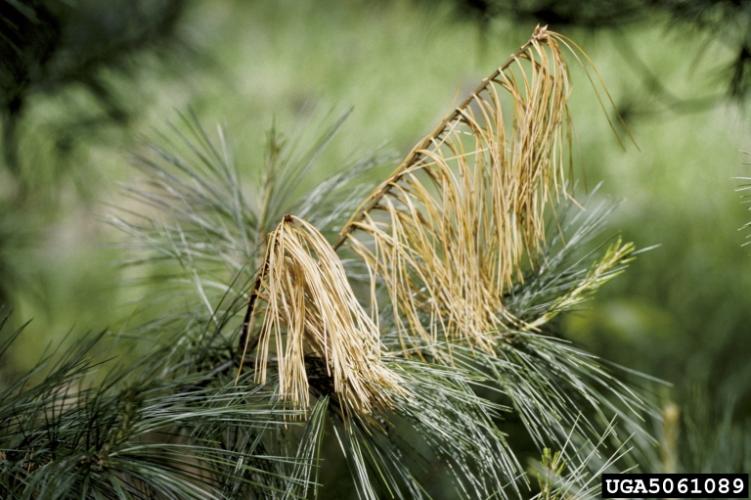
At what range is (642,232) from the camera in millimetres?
2045

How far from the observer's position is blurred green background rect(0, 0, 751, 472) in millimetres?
1270

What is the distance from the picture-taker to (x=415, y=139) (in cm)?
257

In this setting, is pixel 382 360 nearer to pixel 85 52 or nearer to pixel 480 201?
pixel 480 201

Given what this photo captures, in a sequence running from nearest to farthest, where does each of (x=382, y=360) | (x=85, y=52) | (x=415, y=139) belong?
(x=382, y=360) → (x=85, y=52) → (x=415, y=139)

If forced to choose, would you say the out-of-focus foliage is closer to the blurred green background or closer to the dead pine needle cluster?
the blurred green background

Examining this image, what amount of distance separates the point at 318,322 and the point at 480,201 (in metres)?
0.15

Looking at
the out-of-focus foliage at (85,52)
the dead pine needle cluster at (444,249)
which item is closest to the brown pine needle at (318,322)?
the dead pine needle cluster at (444,249)

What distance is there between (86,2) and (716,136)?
5.52 feet

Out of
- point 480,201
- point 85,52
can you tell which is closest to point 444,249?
point 480,201

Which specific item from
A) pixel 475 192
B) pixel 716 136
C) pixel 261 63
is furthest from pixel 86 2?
pixel 261 63

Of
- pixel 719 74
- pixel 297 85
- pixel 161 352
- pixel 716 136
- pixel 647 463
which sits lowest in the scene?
pixel 647 463

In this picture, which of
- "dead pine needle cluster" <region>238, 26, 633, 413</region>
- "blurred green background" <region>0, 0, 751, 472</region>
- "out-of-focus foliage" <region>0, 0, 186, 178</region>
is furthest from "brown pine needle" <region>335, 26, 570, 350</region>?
"out-of-focus foliage" <region>0, 0, 186, 178</region>

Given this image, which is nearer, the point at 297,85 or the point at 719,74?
the point at 719,74

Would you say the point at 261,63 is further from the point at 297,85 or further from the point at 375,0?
the point at 375,0
